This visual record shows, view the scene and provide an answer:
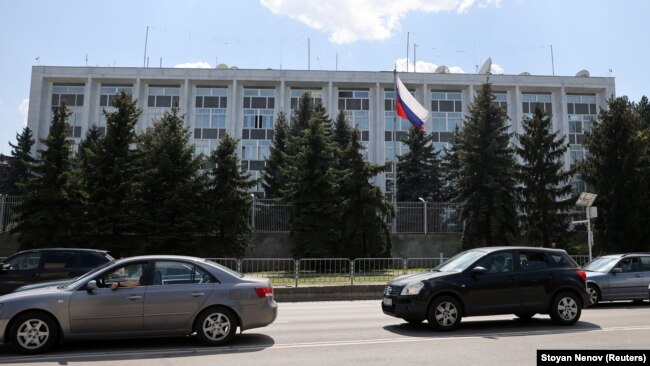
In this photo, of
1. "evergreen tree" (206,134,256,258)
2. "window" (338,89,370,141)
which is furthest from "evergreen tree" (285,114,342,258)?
"window" (338,89,370,141)

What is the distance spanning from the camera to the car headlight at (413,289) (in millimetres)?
9859

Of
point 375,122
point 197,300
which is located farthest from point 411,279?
point 375,122

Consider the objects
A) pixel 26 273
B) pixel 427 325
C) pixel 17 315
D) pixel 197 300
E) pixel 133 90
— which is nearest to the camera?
pixel 17 315

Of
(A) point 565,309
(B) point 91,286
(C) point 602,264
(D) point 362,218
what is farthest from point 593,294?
(D) point 362,218

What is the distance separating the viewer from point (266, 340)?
904cm

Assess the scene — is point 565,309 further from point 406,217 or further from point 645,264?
point 406,217

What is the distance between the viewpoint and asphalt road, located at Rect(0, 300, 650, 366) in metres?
7.35

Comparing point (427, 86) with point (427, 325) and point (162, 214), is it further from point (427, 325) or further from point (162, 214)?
point (427, 325)

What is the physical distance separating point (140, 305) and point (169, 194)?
16240 mm

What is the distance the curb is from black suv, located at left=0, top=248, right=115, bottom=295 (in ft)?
19.3

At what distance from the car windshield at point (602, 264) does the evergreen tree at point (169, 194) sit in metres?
16.3

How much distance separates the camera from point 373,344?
28.1 ft

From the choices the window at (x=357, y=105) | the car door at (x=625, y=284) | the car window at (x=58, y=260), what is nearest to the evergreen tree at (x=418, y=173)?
the window at (x=357, y=105)

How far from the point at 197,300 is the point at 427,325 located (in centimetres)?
481
